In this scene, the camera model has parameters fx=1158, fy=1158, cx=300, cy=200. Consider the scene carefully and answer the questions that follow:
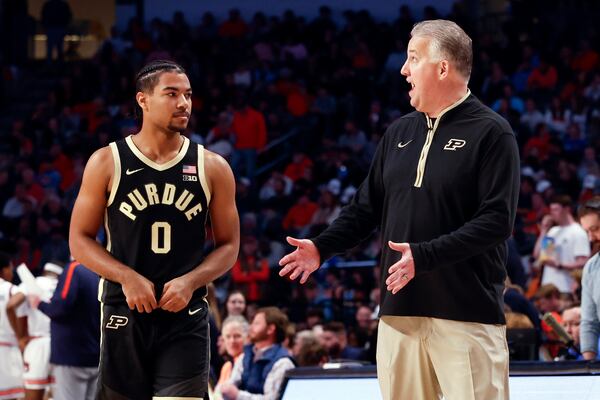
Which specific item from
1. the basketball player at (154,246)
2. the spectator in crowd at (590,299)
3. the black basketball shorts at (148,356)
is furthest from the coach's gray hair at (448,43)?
the spectator in crowd at (590,299)

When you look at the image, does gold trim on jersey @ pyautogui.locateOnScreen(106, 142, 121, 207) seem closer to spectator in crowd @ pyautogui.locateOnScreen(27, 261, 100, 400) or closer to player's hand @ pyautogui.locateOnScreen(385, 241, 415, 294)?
player's hand @ pyautogui.locateOnScreen(385, 241, 415, 294)

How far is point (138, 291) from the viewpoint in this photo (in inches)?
171

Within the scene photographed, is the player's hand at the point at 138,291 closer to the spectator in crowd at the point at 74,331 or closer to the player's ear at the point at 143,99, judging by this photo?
the player's ear at the point at 143,99

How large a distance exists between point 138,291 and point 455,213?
122 cm

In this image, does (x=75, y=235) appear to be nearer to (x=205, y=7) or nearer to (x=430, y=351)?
(x=430, y=351)

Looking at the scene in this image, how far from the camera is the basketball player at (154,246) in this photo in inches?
173

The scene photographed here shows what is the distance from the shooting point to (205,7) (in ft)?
69.1

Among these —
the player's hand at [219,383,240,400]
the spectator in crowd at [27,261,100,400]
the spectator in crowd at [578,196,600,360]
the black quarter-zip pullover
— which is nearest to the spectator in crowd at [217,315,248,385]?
the player's hand at [219,383,240,400]

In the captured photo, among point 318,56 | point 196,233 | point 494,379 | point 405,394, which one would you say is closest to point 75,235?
point 196,233

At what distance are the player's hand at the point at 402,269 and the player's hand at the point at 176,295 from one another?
35.4 inches

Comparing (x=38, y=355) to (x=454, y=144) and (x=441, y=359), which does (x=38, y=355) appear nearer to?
(x=441, y=359)

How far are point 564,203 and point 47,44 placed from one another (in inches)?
555

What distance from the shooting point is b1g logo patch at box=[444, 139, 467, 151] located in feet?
13.3

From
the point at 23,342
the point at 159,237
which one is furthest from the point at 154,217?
the point at 23,342
